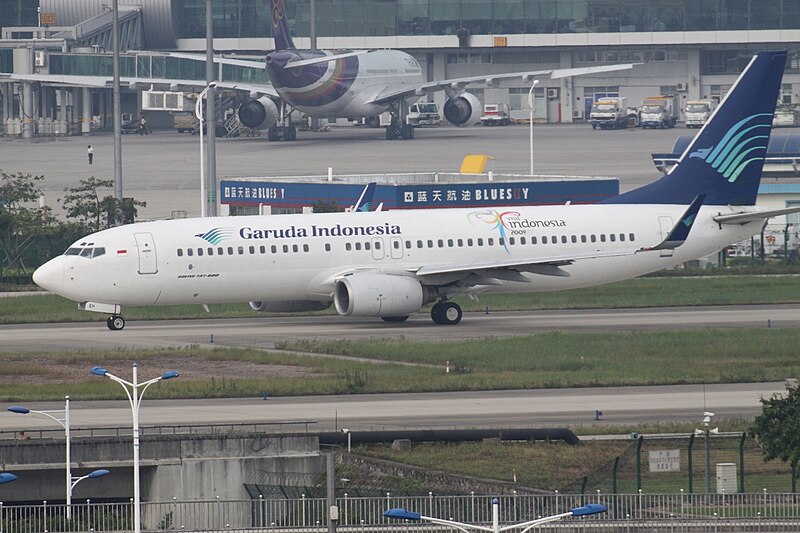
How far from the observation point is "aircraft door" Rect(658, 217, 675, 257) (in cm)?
5559

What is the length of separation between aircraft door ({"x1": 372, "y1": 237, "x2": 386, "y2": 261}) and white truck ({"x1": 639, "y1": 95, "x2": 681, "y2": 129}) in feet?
305

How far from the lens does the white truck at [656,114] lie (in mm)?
143125

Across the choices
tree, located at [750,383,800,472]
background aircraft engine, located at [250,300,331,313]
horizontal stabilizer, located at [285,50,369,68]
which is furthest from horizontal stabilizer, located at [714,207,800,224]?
horizontal stabilizer, located at [285,50,369,68]

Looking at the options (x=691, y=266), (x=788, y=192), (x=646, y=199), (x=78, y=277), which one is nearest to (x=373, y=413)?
(x=78, y=277)

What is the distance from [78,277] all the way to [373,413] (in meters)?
16.9

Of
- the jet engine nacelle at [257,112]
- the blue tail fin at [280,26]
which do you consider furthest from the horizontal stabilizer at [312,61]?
the jet engine nacelle at [257,112]

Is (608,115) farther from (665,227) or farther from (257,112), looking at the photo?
(665,227)

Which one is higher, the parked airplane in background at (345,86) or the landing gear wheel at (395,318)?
the parked airplane in background at (345,86)

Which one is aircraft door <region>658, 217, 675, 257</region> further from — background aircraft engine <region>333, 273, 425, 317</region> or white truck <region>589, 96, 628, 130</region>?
white truck <region>589, 96, 628, 130</region>

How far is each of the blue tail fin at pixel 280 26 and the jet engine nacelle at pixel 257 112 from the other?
4.48 metres

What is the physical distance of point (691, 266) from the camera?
7044 centimetres

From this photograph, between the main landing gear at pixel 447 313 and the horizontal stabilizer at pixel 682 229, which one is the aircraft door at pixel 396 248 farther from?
the horizontal stabilizer at pixel 682 229

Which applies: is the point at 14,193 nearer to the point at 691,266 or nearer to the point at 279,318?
the point at 279,318

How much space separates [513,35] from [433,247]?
4221 inches
